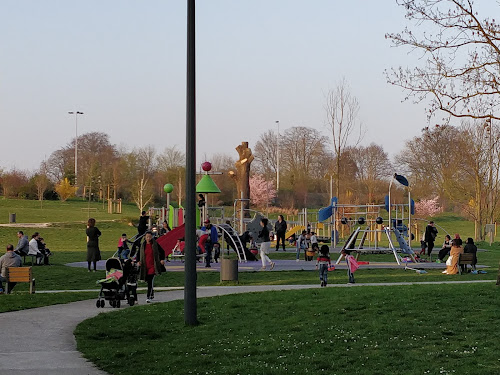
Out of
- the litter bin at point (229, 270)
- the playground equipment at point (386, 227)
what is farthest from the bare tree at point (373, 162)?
the litter bin at point (229, 270)

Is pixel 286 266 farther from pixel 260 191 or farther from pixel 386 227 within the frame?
pixel 260 191

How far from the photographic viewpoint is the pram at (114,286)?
61.0 ft

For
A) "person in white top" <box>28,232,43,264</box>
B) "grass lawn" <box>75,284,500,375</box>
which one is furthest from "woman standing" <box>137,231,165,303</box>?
"person in white top" <box>28,232,43,264</box>

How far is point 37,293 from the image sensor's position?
21.6 metres

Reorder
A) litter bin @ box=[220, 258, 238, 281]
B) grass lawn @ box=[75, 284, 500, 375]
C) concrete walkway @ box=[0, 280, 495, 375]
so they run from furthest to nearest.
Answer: litter bin @ box=[220, 258, 238, 281], concrete walkway @ box=[0, 280, 495, 375], grass lawn @ box=[75, 284, 500, 375]

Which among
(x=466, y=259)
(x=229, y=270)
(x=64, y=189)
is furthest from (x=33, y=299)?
(x=64, y=189)

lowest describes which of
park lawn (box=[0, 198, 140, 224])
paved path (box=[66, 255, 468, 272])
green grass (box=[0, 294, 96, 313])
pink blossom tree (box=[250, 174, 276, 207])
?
green grass (box=[0, 294, 96, 313])

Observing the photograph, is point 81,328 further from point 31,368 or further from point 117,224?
point 117,224

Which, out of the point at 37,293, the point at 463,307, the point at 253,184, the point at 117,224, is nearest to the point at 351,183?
the point at 253,184

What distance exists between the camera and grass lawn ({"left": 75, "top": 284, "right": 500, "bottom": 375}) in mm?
10516

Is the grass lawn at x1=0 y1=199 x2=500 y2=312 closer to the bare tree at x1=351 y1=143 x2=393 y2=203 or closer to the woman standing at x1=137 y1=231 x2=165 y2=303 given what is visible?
the woman standing at x1=137 y1=231 x2=165 y2=303

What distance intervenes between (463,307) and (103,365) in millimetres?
6765

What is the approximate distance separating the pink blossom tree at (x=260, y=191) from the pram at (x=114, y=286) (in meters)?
65.9

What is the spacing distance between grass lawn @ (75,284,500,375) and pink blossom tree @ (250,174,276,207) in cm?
6812
